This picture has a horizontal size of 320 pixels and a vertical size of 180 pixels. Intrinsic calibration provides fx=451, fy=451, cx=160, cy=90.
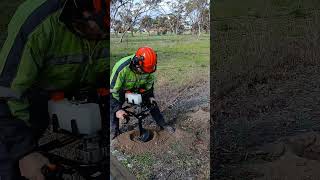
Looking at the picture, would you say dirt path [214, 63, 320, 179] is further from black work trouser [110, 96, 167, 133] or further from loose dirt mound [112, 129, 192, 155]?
black work trouser [110, 96, 167, 133]

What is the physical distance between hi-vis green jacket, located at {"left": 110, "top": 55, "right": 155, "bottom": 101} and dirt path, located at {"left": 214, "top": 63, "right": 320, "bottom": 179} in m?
1.68

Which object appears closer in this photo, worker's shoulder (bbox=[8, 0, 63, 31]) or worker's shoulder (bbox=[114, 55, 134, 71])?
worker's shoulder (bbox=[8, 0, 63, 31])

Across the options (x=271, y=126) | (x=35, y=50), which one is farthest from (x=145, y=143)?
(x=271, y=126)

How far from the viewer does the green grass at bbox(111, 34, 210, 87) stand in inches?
90.9

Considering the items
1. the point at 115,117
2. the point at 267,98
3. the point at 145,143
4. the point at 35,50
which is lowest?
the point at 267,98

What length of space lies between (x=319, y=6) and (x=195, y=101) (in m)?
3.78

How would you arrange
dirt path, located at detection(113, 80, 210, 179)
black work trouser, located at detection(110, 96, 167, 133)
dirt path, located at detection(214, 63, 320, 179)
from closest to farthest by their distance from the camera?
black work trouser, located at detection(110, 96, 167, 133)
dirt path, located at detection(113, 80, 210, 179)
dirt path, located at detection(214, 63, 320, 179)

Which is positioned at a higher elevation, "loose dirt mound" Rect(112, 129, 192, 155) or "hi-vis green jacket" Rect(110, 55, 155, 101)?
"hi-vis green jacket" Rect(110, 55, 155, 101)

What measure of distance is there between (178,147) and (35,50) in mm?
1073

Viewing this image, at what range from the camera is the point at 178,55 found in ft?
9.40

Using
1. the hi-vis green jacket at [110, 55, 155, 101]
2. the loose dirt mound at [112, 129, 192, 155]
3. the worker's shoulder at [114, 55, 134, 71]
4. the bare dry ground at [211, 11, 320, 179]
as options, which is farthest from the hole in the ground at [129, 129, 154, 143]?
the bare dry ground at [211, 11, 320, 179]

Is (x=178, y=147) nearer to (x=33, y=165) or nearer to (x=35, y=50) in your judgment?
(x=33, y=165)

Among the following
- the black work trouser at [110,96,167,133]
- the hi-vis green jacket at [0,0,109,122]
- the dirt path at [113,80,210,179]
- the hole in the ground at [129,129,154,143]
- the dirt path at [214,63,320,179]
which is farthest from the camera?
the dirt path at [214,63,320,179]

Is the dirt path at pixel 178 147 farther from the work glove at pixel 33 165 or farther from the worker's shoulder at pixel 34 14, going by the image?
the worker's shoulder at pixel 34 14
